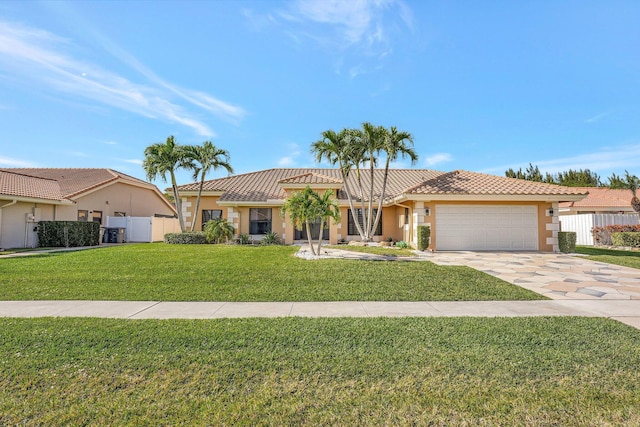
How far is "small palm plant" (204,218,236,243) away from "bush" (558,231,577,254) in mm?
18237

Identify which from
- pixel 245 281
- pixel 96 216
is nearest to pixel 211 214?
pixel 96 216

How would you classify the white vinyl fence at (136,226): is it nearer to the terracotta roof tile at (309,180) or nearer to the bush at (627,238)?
the terracotta roof tile at (309,180)

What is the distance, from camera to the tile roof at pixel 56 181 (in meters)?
Result: 18.3

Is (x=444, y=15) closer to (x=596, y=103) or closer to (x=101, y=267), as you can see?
(x=596, y=103)

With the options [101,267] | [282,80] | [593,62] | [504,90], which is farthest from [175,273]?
[593,62]

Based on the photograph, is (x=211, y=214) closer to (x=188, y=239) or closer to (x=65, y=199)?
(x=188, y=239)

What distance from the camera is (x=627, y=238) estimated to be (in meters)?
18.4

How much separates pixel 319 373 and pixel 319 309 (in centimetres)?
251

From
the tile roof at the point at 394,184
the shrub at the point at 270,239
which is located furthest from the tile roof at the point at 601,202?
the shrub at the point at 270,239

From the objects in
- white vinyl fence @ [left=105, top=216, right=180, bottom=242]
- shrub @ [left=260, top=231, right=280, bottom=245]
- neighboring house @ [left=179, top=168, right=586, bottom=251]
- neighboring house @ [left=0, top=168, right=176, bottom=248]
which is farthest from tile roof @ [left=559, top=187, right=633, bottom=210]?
neighboring house @ [left=0, top=168, right=176, bottom=248]

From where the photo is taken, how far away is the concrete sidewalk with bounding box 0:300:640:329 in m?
5.55

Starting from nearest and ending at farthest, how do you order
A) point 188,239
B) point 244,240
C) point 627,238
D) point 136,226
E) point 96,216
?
point 627,238
point 244,240
point 188,239
point 96,216
point 136,226

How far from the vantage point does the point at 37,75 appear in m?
12.3

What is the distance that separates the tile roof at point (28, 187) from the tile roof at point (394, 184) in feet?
25.0
